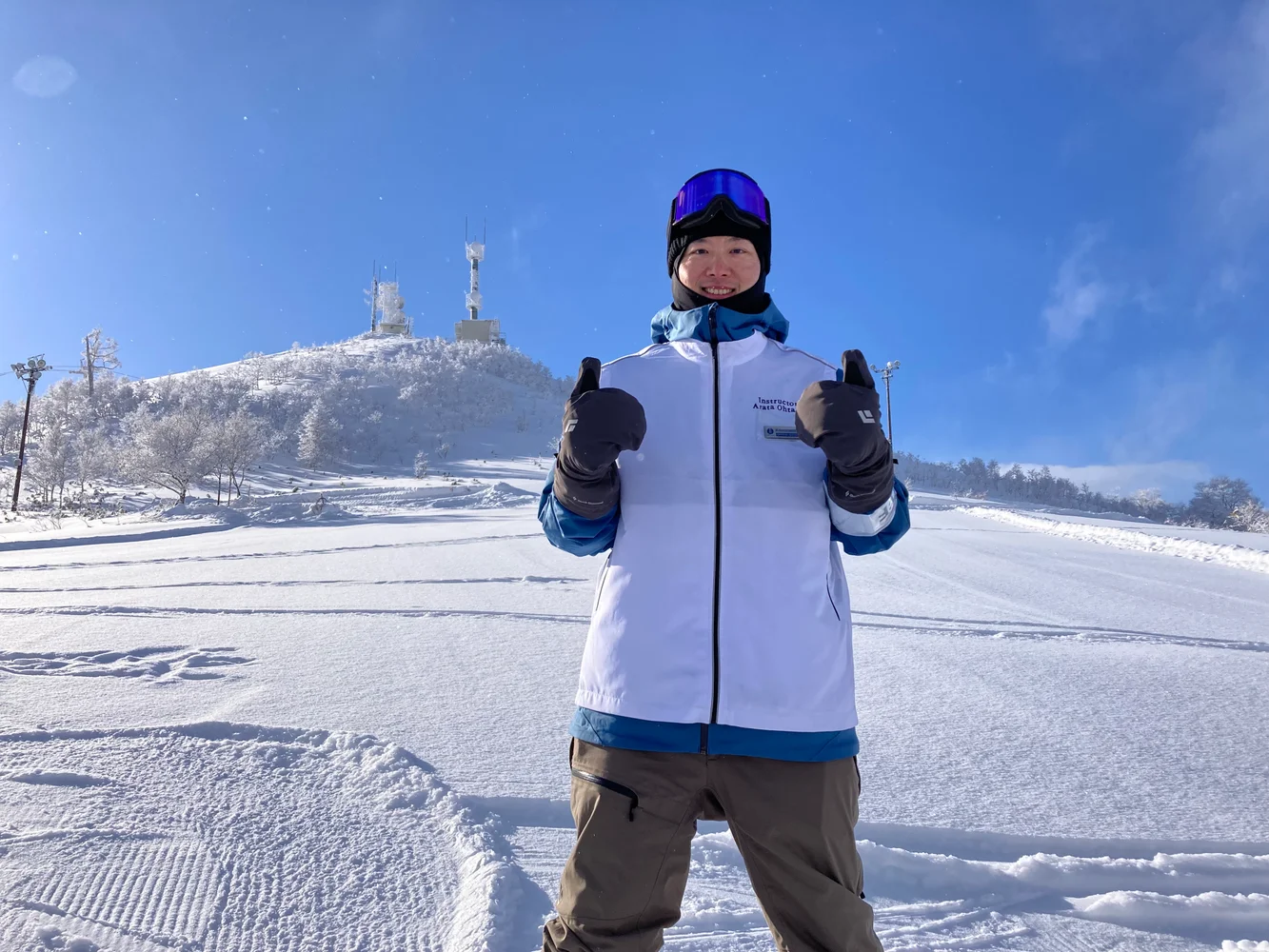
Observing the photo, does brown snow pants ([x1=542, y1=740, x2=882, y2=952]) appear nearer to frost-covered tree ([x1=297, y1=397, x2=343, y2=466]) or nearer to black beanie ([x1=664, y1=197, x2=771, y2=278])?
black beanie ([x1=664, y1=197, x2=771, y2=278])

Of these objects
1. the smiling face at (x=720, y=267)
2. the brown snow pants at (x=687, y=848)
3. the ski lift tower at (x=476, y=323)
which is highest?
the ski lift tower at (x=476, y=323)

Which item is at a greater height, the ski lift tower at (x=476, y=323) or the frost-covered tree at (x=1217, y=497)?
the ski lift tower at (x=476, y=323)

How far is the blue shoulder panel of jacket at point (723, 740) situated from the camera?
54.3 inches

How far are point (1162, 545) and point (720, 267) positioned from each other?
51.0 ft

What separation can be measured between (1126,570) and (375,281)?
118391 millimetres

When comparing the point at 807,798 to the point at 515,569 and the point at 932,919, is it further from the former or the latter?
the point at 515,569

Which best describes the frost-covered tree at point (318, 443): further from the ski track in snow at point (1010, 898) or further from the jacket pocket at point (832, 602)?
the jacket pocket at point (832, 602)

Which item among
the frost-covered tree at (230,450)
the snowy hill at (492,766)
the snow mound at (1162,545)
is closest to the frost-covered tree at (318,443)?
the frost-covered tree at (230,450)

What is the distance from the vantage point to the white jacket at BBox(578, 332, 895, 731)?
141 cm

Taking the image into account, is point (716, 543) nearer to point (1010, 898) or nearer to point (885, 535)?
point (885, 535)

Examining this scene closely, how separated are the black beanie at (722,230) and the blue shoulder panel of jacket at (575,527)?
31.4 inches

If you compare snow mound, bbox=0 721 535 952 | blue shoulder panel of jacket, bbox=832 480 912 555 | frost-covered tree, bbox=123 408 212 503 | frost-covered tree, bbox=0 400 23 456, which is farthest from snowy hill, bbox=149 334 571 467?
blue shoulder panel of jacket, bbox=832 480 912 555

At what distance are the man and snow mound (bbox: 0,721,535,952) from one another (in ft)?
2.60

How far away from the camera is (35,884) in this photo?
198 cm
